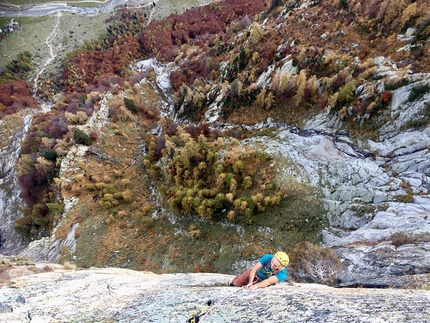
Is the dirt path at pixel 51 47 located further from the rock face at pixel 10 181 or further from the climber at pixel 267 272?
Answer: the climber at pixel 267 272

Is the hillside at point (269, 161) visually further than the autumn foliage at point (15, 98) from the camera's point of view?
No

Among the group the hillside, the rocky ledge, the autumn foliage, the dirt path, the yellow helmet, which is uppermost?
the dirt path

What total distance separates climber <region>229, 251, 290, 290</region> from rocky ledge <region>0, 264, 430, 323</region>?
337 mm

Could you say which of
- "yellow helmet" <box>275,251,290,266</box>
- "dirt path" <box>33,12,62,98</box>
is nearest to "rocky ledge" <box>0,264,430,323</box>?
"yellow helmet" <box>275,251,290,266</box>

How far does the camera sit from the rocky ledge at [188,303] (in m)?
5.93

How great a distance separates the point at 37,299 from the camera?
792 cm

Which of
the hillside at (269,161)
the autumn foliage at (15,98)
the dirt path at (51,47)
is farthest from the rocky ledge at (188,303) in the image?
the dirt path at (51,47)

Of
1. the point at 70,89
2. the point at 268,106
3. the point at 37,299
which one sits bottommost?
the point at 37,299

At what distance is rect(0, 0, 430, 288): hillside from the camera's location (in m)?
14.6

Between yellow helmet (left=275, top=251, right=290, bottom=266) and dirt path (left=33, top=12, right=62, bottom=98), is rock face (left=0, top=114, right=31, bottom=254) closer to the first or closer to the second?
dirt path (left=33, top=12, right=62, bottom=98)

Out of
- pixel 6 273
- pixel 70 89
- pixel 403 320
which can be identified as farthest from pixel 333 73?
pixel 70 89

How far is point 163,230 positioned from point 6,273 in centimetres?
1155

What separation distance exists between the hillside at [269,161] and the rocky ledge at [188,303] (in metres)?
4.38

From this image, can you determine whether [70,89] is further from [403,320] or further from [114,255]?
[403,320]
